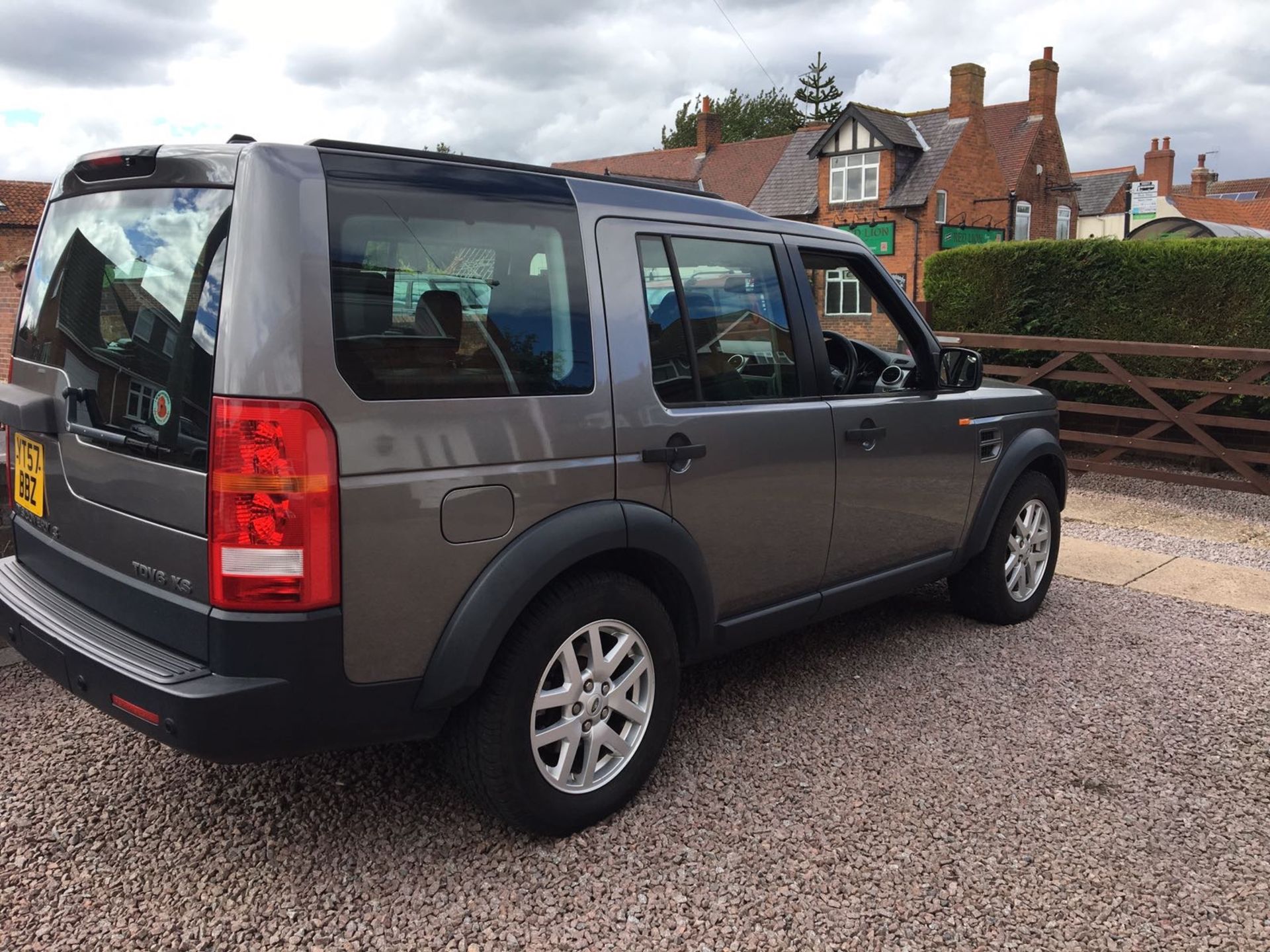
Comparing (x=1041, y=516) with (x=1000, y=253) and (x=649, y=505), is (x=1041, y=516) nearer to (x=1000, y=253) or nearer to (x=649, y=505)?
(x=649, y=505)

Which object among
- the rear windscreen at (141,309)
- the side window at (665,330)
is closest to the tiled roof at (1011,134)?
the side window at (665,330)

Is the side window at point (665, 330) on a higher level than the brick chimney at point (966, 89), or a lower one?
lower

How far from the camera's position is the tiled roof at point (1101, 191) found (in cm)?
4325

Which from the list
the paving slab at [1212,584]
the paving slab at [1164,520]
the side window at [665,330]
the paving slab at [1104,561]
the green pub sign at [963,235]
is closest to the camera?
the side window at [665,330]

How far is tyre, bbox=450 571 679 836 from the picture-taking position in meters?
2.74

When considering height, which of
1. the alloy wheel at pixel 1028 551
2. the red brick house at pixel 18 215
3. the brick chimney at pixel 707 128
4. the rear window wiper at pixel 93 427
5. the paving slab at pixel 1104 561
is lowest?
the paving slab at pixel 1104 561

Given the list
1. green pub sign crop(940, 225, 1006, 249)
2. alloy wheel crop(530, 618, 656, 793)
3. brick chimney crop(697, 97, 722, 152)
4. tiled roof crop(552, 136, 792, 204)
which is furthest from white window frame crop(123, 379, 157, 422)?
brick chimney crop(697, 97, 722, 152)

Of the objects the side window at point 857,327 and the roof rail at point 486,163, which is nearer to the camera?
the roof rail at point 486,163

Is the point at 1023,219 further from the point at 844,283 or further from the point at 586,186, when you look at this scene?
the point at 586,186

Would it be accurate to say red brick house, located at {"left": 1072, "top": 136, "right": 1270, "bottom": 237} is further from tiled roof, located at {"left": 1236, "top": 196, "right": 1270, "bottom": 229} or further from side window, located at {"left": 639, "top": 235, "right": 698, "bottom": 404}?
side window, located at {"left": 639, "top": 235, "right": 698, "bottom": 404}

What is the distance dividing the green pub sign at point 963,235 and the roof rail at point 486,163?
32376 millimetres

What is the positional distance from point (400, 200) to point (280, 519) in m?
0.87

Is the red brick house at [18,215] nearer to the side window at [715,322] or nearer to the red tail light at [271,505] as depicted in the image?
the side window at [715,322]

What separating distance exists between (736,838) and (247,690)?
1.53 meters
